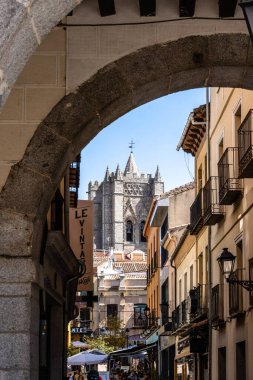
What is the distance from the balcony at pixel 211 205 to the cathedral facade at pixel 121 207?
388ft

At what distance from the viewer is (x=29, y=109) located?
7.93 metres

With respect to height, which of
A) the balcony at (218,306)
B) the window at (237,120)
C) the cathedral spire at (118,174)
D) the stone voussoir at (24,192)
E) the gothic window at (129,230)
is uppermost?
the cathedral spire at (118,174)

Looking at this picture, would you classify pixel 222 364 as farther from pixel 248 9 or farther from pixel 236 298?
pixel 248 9

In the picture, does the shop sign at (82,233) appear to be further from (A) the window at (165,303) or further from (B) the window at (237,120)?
(A) the window at (165,303)

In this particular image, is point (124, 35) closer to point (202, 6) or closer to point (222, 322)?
point (202, 6)

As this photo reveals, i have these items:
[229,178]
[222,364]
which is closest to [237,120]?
[229,178]

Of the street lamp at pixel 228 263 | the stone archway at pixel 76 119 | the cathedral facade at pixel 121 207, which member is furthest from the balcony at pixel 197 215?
→ the cathedral facade at pixel 121 207

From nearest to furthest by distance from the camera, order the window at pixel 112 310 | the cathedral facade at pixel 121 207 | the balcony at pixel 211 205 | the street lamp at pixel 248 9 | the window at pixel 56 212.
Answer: the street lamp at pixel 248 9 < the window at pixel 56 212 < the balcony at pixel 211 205 < the window at pixel 112 310 < the cathedral facade at pixel 121 207

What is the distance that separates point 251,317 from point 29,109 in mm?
8038

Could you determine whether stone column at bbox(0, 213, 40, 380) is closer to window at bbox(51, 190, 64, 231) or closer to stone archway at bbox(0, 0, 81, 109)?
stone archway at bbox(0, 0, 81, 109)

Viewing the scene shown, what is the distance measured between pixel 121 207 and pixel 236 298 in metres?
126

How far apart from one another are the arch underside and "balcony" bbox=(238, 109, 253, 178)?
523 centimetres

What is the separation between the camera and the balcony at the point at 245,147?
13672 mm

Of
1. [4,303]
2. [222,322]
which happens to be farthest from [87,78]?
[222,322]
